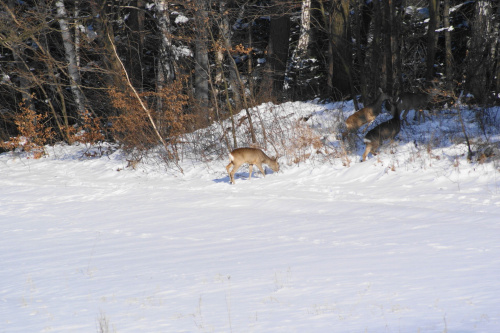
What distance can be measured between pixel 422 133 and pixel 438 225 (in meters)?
6.52

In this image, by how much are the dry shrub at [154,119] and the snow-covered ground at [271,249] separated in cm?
228

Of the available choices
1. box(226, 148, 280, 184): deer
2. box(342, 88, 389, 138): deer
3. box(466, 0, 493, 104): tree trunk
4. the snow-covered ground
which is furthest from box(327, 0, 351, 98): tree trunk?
box(226, 148, 280, 184): deer

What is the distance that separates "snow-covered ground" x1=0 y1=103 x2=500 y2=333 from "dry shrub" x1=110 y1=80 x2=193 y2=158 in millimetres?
2277

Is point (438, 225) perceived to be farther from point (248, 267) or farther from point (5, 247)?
point (5, 247)

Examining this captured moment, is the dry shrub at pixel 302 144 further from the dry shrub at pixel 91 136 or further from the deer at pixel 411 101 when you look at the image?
the dry shrub at pixel 91 136

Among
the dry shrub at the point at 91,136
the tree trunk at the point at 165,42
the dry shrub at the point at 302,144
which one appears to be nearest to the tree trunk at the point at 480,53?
the dry shrub at the point at 302,144

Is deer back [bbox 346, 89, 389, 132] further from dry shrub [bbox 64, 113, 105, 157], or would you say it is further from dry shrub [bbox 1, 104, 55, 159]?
dry shrub [bbox 1, 104, 55, 159]

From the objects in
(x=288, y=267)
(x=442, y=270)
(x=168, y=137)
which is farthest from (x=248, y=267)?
(x=168, y=137)

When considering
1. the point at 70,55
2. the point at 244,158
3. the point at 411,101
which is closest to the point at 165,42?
the point at 70,55

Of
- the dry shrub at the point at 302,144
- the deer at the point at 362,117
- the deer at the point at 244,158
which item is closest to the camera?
the deer at the point at 244,158

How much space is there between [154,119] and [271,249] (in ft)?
33.2

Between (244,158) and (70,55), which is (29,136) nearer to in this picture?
(70,55)

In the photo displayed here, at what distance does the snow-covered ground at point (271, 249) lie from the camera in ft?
15.1

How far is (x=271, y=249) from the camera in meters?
6.97
